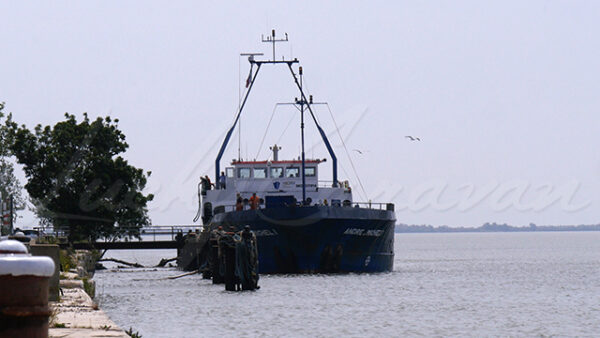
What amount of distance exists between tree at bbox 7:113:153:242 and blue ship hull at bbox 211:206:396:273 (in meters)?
26.2

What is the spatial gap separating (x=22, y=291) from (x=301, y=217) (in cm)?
3415

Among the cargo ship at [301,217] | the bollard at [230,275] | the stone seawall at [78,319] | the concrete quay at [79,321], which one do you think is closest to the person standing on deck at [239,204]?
the cargo ship at [301,217]

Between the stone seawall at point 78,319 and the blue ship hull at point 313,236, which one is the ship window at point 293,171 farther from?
the stone seawall at point 78,319

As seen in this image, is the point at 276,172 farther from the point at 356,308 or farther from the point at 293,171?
the point at 356,308

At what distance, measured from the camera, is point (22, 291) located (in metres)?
8.34

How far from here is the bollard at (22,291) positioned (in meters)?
8.16

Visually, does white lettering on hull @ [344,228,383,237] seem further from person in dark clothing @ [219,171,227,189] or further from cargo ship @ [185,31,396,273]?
person in dark clothing @ [219,171,227,189]

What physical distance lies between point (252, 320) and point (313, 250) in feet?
58.2

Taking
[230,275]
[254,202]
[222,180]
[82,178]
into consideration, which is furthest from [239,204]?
[82,178]

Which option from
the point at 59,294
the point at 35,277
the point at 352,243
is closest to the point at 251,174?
the point at 352,243

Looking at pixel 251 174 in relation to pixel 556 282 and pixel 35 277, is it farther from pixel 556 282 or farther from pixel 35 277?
pixel 35 277

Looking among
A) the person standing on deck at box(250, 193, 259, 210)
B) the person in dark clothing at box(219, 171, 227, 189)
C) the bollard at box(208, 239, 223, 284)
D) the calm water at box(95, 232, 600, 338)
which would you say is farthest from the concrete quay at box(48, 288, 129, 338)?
the person in dark clothing at box(219, 171, 227, 189)

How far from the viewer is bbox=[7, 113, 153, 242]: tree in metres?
69.1

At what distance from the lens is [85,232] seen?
233 feet
